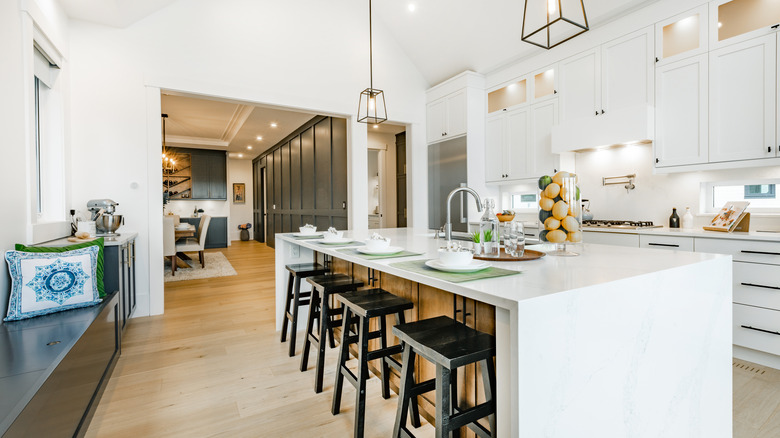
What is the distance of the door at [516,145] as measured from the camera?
4361 mm

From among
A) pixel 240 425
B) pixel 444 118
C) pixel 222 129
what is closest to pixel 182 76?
pixel 444 118

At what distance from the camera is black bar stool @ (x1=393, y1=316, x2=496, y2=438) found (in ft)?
3.82

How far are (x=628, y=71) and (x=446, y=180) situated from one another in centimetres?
237

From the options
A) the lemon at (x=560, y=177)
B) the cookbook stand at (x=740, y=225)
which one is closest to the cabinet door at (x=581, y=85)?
the cookbook stand at (x=740, y=225)

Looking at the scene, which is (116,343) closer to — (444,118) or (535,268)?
(535,268)

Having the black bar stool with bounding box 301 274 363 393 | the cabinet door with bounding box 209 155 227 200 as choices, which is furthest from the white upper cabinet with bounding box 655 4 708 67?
the cabinet door with bounding box 209 155 227 200

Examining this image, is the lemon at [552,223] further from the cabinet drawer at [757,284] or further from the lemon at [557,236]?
the cabinet drawer at [757,284]

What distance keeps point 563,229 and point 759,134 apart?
7.20 ft

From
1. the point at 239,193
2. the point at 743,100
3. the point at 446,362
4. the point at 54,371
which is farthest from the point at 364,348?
the point at 239,193

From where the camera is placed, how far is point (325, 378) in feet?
7.53

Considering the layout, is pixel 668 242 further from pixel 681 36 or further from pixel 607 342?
pixel 607 342

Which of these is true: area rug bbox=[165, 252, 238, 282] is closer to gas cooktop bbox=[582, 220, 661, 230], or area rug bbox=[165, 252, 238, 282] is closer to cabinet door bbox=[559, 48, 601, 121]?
gas cooktop bbox=[582, 220, 661, 230]

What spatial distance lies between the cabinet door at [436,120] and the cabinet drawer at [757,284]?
3.48m

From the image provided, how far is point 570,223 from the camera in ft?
5.43
